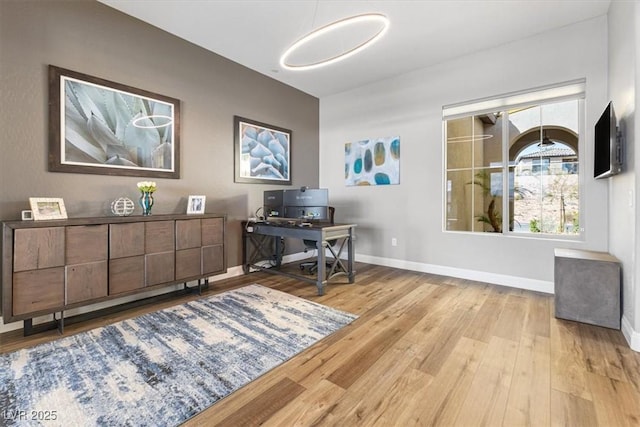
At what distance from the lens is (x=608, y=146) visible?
8.15 ft

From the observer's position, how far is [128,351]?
2.11 meters

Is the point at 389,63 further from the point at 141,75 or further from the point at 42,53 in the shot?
the point at 42,53

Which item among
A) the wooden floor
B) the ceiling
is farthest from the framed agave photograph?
the wooden floor

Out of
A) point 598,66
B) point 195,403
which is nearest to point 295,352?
point 195,403

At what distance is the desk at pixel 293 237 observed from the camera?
11.1 ft

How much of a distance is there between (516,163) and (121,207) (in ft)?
15.7

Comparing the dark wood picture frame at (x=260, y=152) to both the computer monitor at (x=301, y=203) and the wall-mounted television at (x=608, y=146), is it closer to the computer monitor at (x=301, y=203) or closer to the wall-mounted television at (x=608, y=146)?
the computer monitor at (x=301, y=203)

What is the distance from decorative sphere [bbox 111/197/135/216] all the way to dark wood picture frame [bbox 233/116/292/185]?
149 centimetres

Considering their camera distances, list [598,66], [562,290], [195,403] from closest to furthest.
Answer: [195,403] < [562,290] < [598,66]

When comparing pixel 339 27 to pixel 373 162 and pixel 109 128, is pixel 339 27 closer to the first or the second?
pixel 373 162

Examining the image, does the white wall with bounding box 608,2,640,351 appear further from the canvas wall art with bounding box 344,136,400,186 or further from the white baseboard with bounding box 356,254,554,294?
the canvas wall art with bounding box 344,136,400,186

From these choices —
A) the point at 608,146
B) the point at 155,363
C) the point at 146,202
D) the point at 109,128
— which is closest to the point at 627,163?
the point at 608,146

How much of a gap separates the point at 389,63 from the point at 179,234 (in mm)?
3721

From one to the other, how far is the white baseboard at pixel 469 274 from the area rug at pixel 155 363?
209 cm
